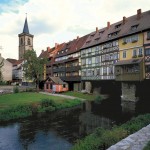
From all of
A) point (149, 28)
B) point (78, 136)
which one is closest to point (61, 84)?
point (149, 28)

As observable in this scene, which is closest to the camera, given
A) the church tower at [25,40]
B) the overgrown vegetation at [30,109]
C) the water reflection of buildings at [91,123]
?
the water reflection of buildings at [91,123]

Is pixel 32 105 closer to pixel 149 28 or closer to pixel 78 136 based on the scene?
pixel 78 136

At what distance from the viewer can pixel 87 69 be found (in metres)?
51.1

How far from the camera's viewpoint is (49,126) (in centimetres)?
2330

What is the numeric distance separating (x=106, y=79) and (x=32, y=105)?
1749 cm

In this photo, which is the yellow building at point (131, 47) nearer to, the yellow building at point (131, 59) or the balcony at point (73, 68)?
the yellow building at point (131, 59)

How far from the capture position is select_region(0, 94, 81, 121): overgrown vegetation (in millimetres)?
27672

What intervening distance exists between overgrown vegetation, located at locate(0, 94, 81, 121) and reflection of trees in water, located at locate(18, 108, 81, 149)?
2.46m

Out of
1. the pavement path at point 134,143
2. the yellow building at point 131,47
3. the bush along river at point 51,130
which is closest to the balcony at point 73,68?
the yellow building at point 131,47

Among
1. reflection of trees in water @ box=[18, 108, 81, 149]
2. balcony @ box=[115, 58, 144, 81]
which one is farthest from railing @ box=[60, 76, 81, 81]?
reflection of trees in water @ box=[18, 108, 81, 149]

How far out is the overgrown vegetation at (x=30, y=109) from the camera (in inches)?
1089

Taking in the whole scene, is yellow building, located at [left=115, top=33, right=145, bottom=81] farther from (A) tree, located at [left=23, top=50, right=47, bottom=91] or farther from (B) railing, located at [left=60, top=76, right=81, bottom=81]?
(A) tree, located at [left=23, top=50, right=47, bottom=91]

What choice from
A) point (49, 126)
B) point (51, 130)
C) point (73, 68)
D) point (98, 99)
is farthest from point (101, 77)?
Answer: point (51, 130)

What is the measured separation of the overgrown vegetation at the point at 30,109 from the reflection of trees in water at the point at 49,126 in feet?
8.08
